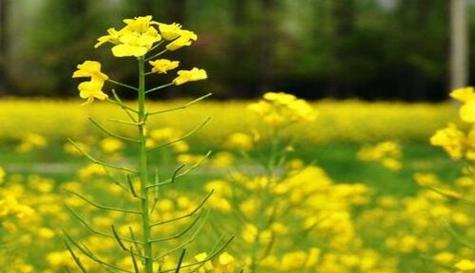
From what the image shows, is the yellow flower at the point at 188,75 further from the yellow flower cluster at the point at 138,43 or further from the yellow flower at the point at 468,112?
the yellow flower at the point at 468,112

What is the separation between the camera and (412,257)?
4.54 m

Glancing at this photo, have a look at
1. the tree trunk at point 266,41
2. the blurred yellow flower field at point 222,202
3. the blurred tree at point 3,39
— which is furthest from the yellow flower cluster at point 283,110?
the blurred tree at point 3,39

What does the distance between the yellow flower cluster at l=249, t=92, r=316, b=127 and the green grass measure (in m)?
3.63

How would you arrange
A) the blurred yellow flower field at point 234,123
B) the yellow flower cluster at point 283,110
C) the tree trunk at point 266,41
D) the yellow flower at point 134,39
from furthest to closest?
the tree trunk at point 266,41
the blurred yellow flower field at point 234,123
the yellow flower cluster at point 283,110
the yellow flower at point 134,39

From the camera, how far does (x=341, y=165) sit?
1122 centimetres

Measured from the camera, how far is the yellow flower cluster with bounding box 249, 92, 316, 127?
2.86m

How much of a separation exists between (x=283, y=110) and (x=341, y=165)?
833cm

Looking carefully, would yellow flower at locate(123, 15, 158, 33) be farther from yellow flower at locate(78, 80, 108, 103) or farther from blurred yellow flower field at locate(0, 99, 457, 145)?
blurred yellow flower field at locate(0, 99, 457, 145)

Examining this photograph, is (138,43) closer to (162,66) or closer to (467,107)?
(162,66)

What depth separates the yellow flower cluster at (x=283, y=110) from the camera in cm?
286

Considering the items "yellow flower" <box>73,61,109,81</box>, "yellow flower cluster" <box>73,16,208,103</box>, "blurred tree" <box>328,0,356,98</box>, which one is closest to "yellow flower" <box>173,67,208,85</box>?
"yellow flower cluster" <box>73,16,208,103</box>

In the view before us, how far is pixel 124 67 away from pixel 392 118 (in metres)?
6.26

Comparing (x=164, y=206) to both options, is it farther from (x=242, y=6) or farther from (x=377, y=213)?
(x=242, y=6)

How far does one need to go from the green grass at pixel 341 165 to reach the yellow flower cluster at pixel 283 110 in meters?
Answer: 3.63
